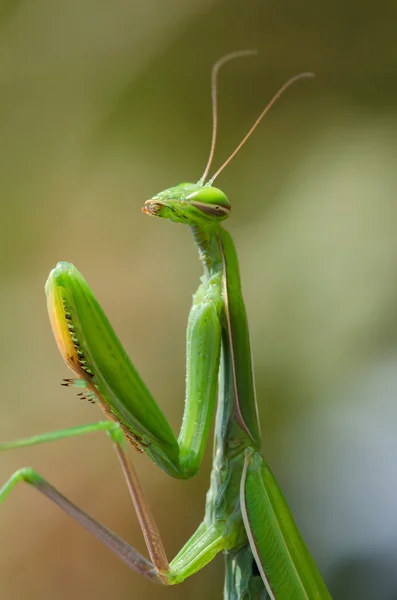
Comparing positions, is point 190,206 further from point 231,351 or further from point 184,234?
point 184,234

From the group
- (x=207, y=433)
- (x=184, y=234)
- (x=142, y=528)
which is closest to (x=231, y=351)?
(x=207, y=433)

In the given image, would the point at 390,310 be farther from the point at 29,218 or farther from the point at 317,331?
the point at 29,218

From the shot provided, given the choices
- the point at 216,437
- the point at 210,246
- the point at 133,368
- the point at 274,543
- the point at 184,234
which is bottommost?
the point at 274,543

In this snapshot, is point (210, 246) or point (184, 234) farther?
point (184, 234)

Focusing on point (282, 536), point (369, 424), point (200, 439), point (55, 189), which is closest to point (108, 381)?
point (200, 439)

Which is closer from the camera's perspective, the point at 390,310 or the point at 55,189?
the point at 390,310

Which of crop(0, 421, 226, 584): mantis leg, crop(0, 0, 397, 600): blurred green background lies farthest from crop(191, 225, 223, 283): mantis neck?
crop(0, 0, 397, 600): blurred green background

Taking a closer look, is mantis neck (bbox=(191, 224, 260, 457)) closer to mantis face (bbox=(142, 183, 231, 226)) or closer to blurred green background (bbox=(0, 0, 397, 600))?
mantis face (bbox=(142, 183, 231, 226))
